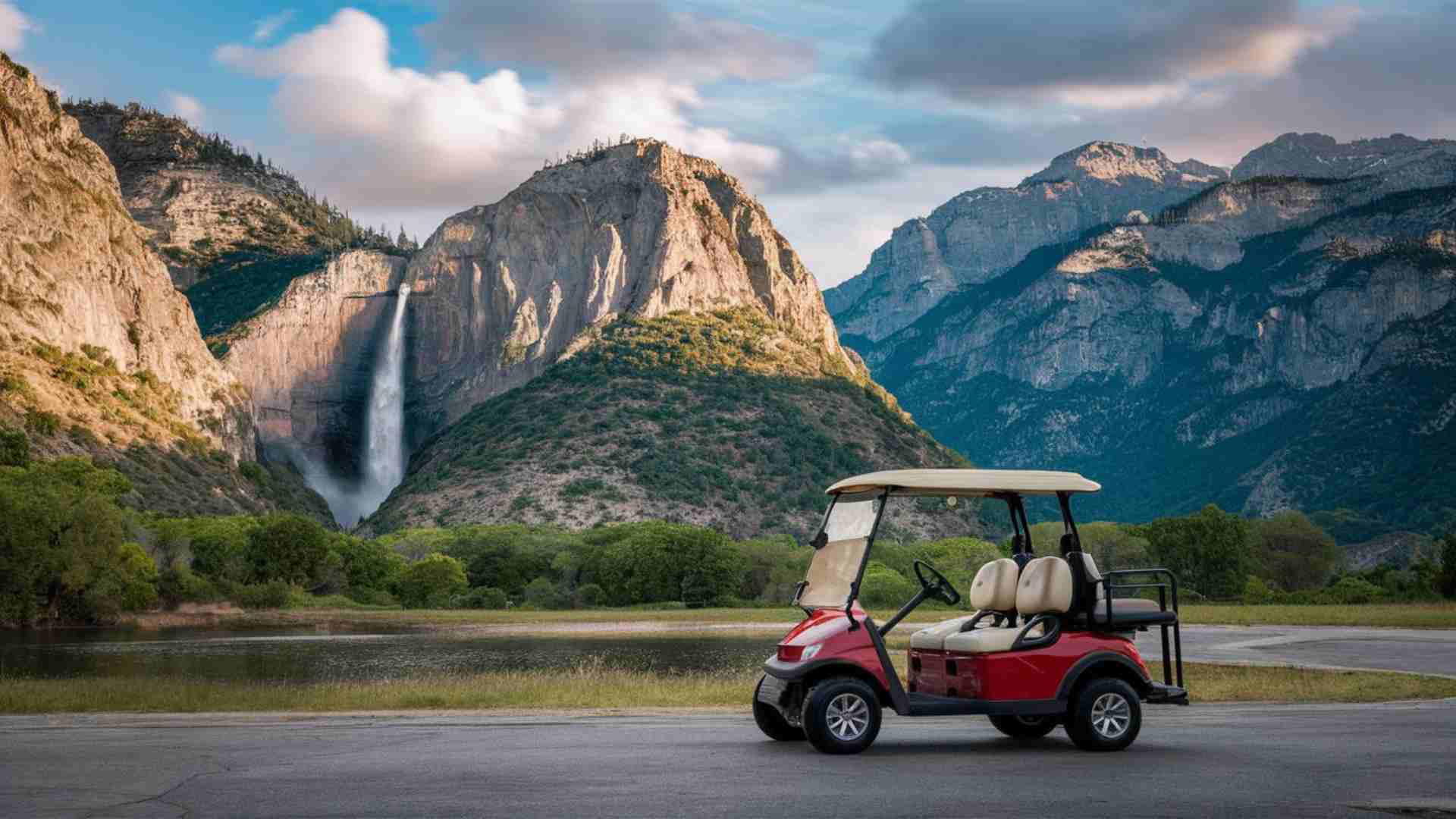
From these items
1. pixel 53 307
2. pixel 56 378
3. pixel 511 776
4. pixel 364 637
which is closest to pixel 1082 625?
pixel 511 776

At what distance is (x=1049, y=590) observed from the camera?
16250mm

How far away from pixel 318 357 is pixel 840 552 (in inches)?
6637

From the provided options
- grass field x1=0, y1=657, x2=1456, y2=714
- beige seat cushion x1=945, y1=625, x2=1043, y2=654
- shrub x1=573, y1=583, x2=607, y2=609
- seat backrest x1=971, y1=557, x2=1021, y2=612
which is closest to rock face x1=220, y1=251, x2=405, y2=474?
shrub x1=573, y1=583, x2=607, y2=609

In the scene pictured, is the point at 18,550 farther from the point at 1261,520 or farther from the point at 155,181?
the point at 155,181

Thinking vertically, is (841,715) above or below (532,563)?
below

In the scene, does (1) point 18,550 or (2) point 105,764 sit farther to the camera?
(1) point 18,550

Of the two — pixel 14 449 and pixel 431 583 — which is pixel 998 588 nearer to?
pixel 431 583

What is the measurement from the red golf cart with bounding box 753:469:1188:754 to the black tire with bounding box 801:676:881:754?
12 mm

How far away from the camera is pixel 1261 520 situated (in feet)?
419

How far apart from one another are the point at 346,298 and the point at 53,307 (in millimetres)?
58195

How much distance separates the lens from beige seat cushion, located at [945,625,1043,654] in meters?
16.0

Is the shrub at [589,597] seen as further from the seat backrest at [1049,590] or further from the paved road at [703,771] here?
the seat backrest at [1049,590]

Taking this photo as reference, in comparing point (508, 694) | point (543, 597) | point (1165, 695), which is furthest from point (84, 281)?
point (1165, 695)

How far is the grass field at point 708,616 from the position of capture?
65.7 metres
